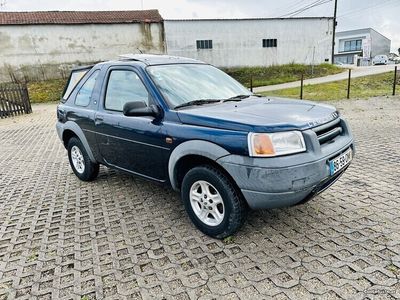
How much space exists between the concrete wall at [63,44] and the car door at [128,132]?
2125cm

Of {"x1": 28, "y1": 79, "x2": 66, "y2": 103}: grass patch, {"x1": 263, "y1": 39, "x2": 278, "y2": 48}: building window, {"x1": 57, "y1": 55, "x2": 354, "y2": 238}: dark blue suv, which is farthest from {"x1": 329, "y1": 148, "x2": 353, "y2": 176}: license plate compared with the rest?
{"x1": 263, "y1": 39, "x2": 278, "y2": 48}: building window

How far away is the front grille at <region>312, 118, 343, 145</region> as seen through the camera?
113 inches

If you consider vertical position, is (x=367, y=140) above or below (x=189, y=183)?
below

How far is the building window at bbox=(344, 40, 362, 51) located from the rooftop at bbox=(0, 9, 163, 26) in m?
54.7

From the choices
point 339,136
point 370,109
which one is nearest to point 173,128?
point 339,136

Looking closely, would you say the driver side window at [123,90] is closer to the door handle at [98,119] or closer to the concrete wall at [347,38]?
the door handle at [98,119]

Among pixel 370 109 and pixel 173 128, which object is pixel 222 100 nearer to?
pixel 173 128

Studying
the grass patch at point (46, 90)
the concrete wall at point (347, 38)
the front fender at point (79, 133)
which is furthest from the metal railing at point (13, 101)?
the concrete wall at point (347, 38)

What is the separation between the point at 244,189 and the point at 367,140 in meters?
5.00

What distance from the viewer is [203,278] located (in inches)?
102

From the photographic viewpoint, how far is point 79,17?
79.9ft

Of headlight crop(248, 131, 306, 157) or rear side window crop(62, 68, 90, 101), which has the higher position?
rear side window crop(62, 68, 90, 101)

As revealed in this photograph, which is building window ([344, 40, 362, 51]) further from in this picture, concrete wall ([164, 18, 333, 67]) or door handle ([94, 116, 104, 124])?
door handle ([94, 116, 104, 124])

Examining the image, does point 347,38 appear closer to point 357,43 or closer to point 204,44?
point 357,43
